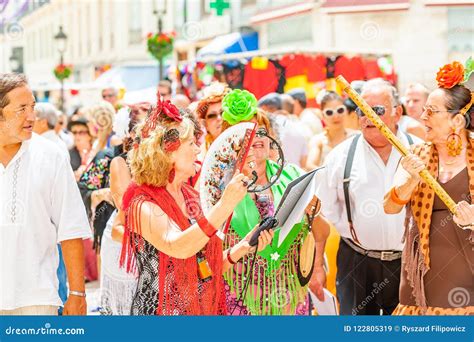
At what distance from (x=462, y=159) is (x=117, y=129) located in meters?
2.24

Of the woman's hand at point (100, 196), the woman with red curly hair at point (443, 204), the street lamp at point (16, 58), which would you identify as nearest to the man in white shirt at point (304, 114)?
the woman's hand at point (100, 196)

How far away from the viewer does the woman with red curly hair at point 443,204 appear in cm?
407

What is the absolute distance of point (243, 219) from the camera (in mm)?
4430

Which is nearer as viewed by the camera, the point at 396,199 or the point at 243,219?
the point at 396,199

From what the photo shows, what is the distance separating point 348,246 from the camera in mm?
5156

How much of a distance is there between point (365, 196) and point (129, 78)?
7012 mm

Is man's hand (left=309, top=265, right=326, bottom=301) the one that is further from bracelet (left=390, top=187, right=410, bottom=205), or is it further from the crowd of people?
bracelet (left=390, top=187, right=410, bottom=205)

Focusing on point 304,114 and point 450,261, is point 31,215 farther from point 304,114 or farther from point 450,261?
point 304,114

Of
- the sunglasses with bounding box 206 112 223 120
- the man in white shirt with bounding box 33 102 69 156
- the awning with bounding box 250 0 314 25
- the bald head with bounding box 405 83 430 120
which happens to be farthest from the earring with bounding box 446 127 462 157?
the awning with bounding box 250 0 314 25

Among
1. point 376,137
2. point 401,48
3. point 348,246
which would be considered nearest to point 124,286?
point 348,246

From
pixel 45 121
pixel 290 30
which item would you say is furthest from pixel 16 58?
pixel 290 30

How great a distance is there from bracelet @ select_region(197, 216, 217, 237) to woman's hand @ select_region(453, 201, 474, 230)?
1.05 meters
